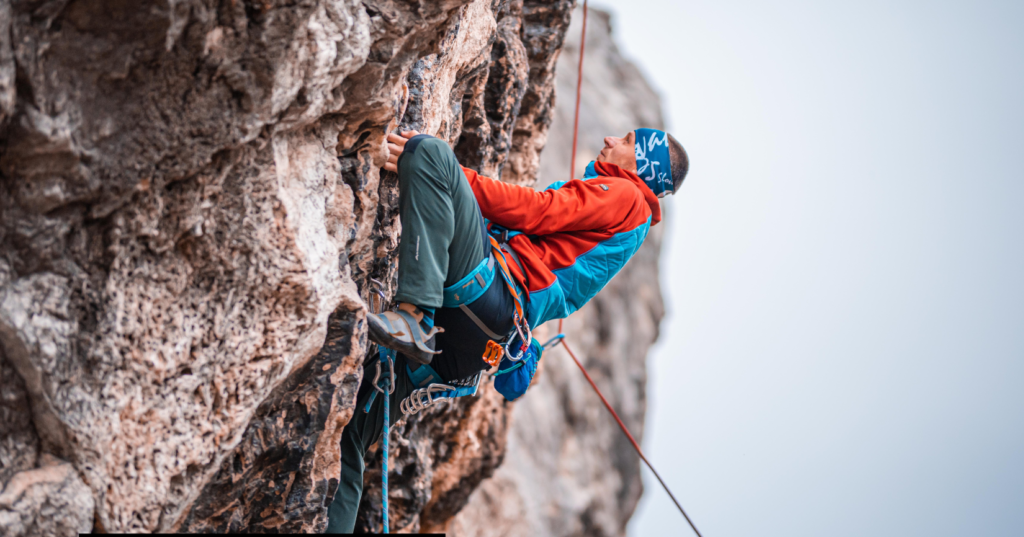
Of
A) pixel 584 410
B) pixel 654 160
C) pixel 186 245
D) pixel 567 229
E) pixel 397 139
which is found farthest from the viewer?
pixel 584 410

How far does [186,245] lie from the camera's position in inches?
116

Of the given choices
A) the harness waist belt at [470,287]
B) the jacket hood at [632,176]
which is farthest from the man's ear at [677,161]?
the harness waist belt at [470,287]

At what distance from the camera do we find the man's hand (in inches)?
145

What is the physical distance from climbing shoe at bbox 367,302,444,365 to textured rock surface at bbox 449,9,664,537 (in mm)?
7560

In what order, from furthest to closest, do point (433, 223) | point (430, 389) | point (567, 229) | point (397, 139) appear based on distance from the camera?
point (430, 389) → point (567, 229) → point (397, 139) → point (433, 223)

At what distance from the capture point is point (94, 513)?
275cm

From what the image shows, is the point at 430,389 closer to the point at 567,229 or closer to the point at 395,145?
the point at 567,229

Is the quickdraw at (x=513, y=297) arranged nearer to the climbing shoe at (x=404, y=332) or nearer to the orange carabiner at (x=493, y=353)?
the orange carabiner at (x=493, y=353)

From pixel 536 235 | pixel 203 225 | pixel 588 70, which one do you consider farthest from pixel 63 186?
pixel 588 70

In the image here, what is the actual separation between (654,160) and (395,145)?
1.50 m

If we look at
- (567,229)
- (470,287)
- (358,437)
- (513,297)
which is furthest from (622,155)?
(358,437)

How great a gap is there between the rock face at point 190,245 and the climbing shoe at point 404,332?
0.54 feet

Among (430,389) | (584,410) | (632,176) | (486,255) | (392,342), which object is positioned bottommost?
(584,410)

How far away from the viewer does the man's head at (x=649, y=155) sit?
4.22 m
